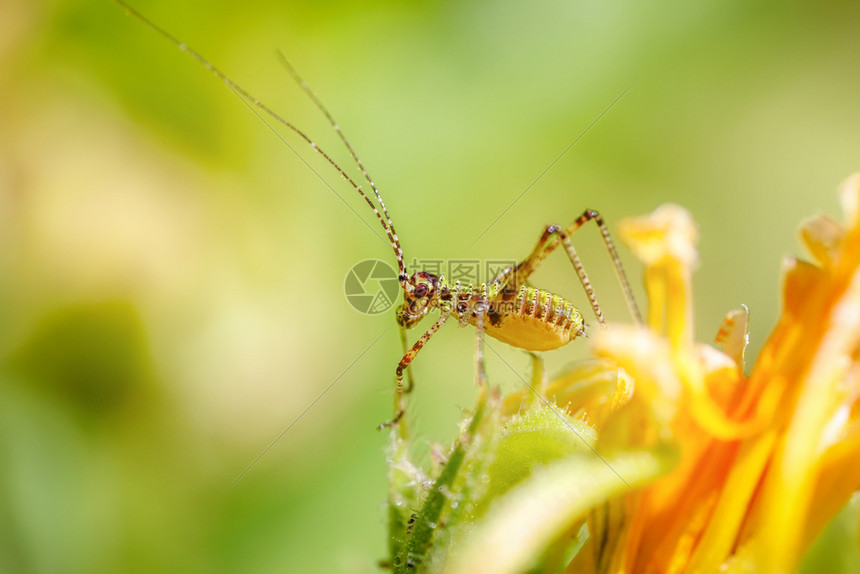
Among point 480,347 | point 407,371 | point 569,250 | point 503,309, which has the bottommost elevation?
point 407,371

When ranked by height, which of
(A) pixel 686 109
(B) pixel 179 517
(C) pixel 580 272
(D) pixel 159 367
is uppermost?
(A) pixel 686 109

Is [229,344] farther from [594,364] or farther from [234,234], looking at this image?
[594,364]

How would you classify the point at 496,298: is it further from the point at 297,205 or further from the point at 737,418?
the point at 737,418

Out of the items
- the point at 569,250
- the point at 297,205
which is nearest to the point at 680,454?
the point at 569,250

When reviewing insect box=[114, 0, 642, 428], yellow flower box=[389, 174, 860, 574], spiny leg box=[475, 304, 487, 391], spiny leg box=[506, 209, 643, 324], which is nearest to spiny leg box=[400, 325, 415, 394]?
insect box=[114, 0, 642, 428]

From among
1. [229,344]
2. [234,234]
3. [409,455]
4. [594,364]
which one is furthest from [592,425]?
[234,234]

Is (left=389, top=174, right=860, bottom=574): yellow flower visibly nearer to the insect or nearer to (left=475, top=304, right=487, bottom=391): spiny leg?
(left=475, top=304, right=487, bottom=391): spiny leg

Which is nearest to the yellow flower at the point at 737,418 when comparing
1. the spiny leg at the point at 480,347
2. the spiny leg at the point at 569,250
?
the spiny leg at the point at 480,347
